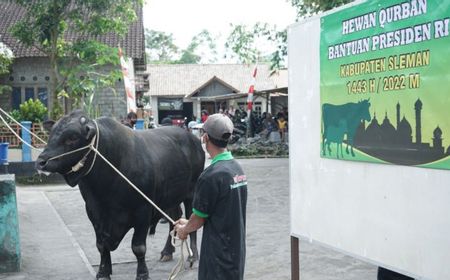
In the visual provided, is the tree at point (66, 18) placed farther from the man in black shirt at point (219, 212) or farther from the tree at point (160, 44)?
the tree at point (160, 44)

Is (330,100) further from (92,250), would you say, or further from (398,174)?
(92,250)

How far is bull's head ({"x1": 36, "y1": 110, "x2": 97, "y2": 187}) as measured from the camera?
548 centimetres

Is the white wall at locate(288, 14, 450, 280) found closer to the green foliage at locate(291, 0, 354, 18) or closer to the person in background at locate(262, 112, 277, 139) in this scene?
the green foliage at locate(291, 0, 354, 18)

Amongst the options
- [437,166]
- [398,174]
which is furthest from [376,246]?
[437,166]

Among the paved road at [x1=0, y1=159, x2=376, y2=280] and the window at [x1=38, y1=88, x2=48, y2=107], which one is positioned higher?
the window at [x1=38, y1=88, x2=48, y2=107]

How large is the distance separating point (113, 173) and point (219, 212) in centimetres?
231

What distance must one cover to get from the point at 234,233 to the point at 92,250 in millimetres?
4488

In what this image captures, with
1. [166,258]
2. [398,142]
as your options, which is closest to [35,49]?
[166,258]

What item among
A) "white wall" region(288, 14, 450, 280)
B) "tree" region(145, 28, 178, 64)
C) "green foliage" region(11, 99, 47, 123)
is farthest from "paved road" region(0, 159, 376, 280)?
"tree" region(145, 28, 178, 64)

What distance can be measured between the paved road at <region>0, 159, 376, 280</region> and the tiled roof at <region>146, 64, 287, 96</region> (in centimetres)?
3814

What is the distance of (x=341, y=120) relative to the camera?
177 inches

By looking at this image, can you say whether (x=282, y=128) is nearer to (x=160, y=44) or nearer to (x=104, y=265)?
(x=104, y=265)

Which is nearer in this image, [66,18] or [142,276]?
[142,276]

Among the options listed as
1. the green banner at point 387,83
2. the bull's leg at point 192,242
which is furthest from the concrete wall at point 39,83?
the green banner at point 387,83
